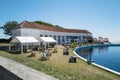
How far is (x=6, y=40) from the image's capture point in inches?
2101

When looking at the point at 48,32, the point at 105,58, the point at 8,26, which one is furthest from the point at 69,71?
the point at 8,26

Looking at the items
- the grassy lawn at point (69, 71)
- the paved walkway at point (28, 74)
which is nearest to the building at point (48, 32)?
the grassy lawn at point (69, 71)

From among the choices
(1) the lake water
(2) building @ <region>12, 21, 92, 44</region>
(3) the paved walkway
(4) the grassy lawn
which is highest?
(2) building @ <region>12, 21, 92, 44</region>

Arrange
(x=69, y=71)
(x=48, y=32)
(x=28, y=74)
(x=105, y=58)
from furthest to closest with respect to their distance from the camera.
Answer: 1. (x=48, y=32)
2. (x=105, y=58)
3. (x=69, y=71)
4. (x=28, y=74)

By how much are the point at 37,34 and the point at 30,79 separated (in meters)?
42.8

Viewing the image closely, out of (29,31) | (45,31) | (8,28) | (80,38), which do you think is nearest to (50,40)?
(29,31)

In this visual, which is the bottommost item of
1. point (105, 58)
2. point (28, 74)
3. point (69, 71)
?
point (105, 58)

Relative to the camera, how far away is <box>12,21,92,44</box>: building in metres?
42.2

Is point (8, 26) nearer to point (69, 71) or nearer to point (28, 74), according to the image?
point (69, 71)

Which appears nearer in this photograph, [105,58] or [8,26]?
[105,58]

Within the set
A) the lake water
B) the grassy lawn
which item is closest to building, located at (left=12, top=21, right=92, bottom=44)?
the lake water

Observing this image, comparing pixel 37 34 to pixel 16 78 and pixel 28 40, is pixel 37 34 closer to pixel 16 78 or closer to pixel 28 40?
pixel 28 40

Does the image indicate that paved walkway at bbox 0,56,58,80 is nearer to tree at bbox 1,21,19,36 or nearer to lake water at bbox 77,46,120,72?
lake water at bbox 77,46,120,72

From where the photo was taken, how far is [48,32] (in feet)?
167
